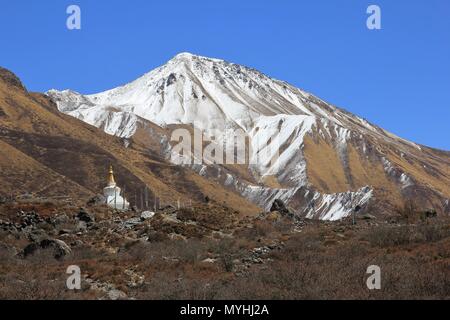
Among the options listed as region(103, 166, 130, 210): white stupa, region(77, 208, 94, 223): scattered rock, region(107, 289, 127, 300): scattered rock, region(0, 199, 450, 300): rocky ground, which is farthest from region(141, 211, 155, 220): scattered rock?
region(107, 289, 127, 300): scattered rock

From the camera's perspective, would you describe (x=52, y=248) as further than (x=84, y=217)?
No

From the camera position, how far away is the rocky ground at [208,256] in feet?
53.9

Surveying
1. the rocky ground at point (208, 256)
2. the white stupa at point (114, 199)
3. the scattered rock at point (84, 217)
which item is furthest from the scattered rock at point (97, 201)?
the scattered rock at point (84, 217)

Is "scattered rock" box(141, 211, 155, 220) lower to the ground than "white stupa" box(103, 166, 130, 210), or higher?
lower

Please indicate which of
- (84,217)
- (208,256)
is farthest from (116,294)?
(84,217)

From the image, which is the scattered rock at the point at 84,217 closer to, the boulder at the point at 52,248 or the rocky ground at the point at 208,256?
the rocky ground at the point at 208,256

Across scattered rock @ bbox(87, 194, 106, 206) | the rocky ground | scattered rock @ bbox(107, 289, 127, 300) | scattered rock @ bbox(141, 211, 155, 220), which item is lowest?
scattered rock @ bbox(107, 289, 127, 300)

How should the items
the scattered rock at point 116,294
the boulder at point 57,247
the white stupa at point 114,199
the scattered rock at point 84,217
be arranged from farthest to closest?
the white stupa at point 114,199
the scattered rock at point 84,217
the boulder at point 57,247
the scattered rock at point 116,294

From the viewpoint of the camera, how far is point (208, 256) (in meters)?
25.4

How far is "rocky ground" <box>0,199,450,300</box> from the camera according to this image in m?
16.4

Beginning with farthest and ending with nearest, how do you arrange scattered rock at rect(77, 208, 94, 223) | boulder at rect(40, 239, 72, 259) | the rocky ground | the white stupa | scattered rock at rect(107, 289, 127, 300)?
the white stupa
scattered rock at rect(77, 208, 94, 223)
boulder at rect(40, 239, 72, 259)
scattered rock at rect(107, 289, 127, 300)
the rocky ground

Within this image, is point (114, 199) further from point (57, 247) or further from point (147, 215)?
point (57, 247)

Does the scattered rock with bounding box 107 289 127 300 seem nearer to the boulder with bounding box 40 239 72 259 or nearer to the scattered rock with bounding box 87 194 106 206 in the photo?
the boulder with bounding box 40 239 72 259
